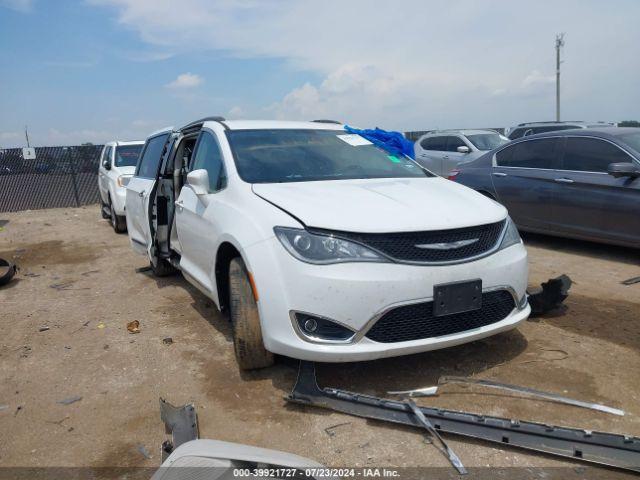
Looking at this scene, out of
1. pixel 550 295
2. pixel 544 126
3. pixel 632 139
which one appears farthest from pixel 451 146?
pixel 550 295

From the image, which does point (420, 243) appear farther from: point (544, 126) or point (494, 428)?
point (544, 126)

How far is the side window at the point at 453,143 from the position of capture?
11506 millimetres

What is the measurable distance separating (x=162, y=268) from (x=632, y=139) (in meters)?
5.56

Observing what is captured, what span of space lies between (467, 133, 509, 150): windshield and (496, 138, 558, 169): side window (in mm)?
4197

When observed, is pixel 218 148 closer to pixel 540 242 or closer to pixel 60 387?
pixel 60 387

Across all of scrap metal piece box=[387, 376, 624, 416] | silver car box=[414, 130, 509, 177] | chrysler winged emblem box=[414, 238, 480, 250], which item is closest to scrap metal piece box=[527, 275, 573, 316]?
scrap metal piece box=[387, 376, 624, 416]

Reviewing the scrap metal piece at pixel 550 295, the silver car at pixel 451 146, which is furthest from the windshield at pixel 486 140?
the scrap metal piece at pixel 550 295

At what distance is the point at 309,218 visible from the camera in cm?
287

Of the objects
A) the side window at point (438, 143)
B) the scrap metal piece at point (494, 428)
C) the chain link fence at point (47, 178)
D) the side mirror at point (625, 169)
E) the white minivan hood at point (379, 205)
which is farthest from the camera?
the chain link fence at point (47, 178)

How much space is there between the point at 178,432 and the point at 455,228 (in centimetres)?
187

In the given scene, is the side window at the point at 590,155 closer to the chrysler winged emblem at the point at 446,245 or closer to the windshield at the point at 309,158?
the windshield at the point at 309,158

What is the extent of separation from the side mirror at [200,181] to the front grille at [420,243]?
1379 mm

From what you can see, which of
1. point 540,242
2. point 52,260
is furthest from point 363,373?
point 52,260

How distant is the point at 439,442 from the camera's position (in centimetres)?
254
